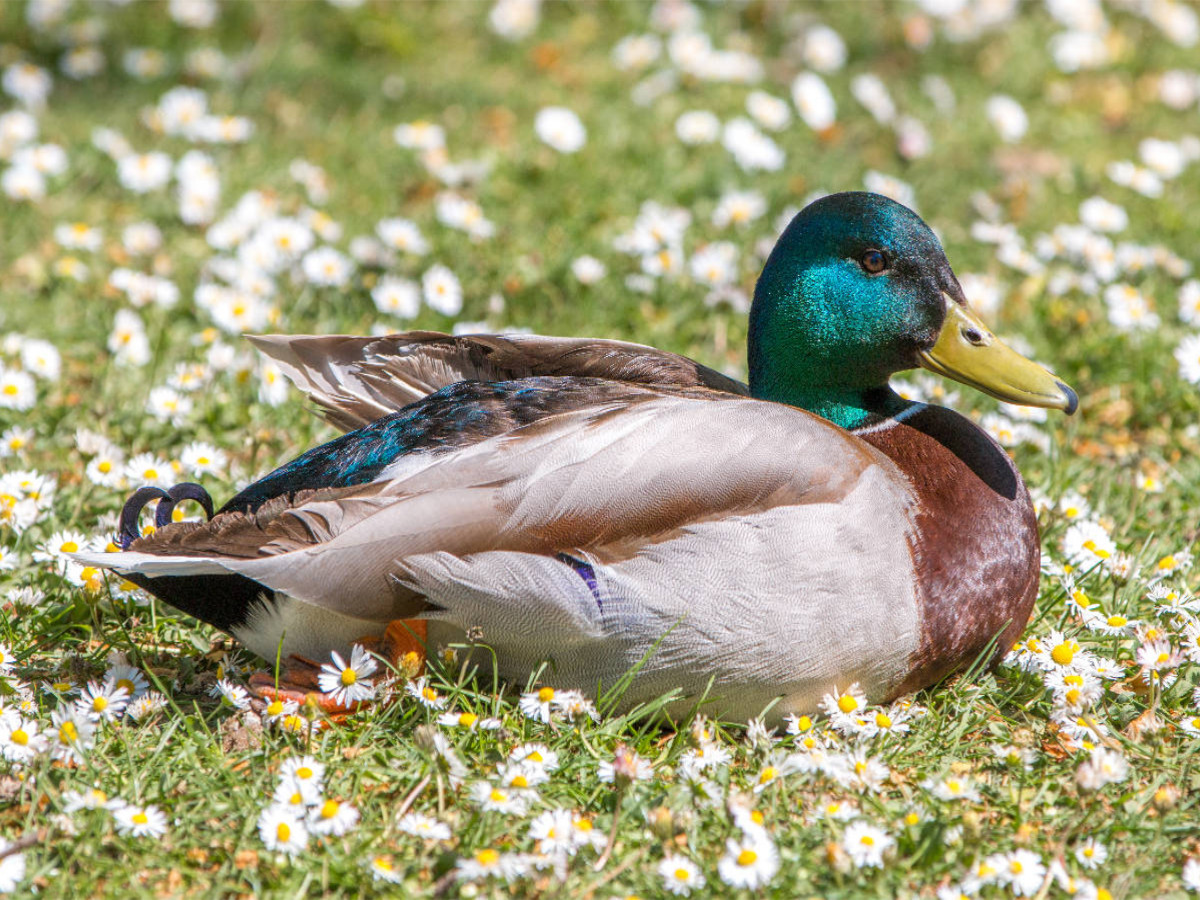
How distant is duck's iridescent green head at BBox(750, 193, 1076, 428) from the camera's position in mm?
3033

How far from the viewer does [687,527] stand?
8.62ft

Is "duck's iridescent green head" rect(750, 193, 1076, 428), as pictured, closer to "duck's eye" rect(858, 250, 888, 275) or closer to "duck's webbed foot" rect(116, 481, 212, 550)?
"duck's eye" rect(858, 250, 888, 275)

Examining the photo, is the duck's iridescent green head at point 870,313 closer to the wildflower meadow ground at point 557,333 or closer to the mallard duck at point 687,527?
the mallard duck at point 687,527

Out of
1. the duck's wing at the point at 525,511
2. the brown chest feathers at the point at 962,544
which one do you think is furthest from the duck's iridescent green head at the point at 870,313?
the duck's wing at the point at 525,511

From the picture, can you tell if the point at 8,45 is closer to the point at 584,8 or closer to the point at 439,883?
the point at 584,8

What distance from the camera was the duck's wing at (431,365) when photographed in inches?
128

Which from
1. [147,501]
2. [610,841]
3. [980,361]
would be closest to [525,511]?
[610,841]

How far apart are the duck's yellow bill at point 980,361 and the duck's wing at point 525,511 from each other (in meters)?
0.50

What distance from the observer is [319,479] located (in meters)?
2.88

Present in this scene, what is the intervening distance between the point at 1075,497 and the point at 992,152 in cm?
273

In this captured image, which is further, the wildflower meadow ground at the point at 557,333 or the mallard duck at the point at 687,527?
the mallard duck at the point at 687,527

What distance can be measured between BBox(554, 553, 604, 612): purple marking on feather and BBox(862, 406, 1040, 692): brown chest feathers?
2.07 ft

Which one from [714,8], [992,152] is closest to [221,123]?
[714,8]

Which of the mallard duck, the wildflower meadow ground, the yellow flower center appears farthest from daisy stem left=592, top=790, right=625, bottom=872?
the yellow flower center
